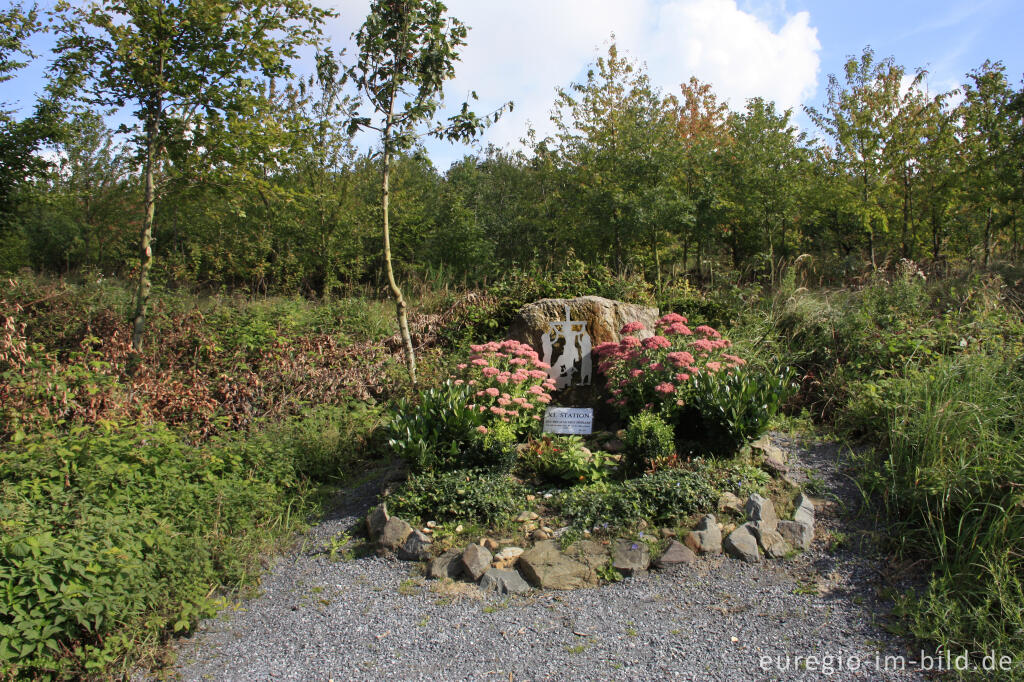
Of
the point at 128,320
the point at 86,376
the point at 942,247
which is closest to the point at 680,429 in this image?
the point at 86,376

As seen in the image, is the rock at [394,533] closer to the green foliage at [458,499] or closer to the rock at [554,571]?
the green foliage at [458,499]

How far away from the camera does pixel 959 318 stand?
6.33 m

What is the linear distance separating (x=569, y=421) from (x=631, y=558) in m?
1.82

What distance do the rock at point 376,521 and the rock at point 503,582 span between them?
0.88 m

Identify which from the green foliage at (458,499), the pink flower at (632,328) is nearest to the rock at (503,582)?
the green foliage at (458,499)

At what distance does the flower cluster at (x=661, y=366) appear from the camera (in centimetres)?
498

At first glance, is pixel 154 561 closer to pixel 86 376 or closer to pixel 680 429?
pixel 86 376

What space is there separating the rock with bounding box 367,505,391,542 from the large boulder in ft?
9.54

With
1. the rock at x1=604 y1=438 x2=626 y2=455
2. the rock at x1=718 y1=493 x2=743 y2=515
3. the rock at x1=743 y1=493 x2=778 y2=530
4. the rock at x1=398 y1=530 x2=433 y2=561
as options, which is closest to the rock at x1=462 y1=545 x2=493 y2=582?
the rock at x1=398 y1=530 x2=433 y2=561

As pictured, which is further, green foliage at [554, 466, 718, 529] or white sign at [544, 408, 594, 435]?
white sign at [544, 408, 594, 435]

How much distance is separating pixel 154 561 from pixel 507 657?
1831 mm

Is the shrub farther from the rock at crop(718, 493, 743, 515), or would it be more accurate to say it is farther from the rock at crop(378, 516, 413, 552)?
the rock at crop(718, 493, 743, 515)

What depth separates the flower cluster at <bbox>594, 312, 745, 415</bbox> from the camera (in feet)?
16.3

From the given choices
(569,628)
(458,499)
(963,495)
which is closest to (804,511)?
(963,495)
